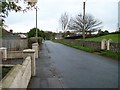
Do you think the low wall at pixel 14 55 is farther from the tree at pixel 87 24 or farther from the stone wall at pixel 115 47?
the tree at pixel 87 24

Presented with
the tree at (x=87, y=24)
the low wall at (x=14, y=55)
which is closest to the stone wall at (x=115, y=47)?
the low wall at (x=14, y=55)

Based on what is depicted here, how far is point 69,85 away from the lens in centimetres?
1005

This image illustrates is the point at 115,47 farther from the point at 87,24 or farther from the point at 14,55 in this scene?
the point at 87,24

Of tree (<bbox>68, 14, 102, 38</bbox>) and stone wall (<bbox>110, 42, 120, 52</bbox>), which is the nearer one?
stone wall (<bbox>110, 42, 120, 52</bbox>)

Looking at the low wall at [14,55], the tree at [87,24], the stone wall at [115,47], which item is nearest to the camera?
the low wall at [14,55]

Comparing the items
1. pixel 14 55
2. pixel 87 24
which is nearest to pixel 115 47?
pixel 14 55

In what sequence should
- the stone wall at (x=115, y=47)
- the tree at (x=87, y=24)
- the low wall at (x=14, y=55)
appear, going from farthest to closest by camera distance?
the tree at (x=87, y=24) → the stone wall at (x=115, y=47) → the low wall at (x=14, y=55)

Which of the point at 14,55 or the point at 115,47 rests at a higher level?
the point at 115,47

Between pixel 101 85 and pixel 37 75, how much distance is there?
3.68 meters

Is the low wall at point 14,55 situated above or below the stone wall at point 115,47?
below

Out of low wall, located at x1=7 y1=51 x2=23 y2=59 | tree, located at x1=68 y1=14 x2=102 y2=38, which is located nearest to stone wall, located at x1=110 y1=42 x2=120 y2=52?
low wall, located at x1=7 y1=51 x2=23 y2=59

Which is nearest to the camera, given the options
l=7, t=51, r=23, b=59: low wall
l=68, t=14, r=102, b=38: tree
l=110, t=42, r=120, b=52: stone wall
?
l=7, t=51, r=23, b=59: low wall

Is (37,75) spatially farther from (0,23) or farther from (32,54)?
(0,23)

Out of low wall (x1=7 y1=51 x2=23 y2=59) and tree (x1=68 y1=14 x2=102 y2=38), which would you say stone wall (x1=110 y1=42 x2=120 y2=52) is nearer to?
low wall (x1=7 y1=51 x2=23 y2=59)
